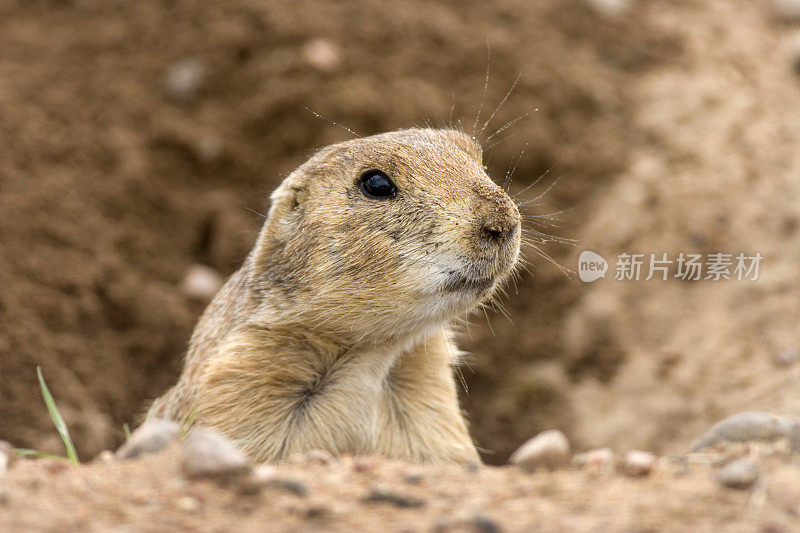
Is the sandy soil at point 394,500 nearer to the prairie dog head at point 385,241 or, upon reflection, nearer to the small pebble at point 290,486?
the small pebble at point 290,486

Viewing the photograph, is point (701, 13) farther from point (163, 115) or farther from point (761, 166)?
point (163, 115)

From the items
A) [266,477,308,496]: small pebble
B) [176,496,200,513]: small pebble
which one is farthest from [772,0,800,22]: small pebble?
[176,496,200,513]: small pebble

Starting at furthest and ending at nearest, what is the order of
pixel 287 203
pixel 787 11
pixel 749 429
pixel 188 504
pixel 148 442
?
pixel 787 11, pixel 287 203, pixel 749 429, pixel 148 442, pixel 188 504

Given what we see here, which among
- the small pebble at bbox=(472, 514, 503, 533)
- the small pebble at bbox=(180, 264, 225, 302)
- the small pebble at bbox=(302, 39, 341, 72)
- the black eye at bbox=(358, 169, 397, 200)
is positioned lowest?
the small pebble at bbox=(472, 514, 503, 533)

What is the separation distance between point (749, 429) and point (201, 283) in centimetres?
634

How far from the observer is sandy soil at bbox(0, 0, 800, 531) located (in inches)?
333

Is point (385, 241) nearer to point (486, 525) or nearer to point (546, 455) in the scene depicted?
point (546, 455)

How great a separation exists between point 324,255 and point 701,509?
2.55 m

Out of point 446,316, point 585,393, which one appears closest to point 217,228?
point 585,393

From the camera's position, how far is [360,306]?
4.97m

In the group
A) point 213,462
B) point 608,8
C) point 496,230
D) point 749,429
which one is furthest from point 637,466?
point 608,8

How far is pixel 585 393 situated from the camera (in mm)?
9031

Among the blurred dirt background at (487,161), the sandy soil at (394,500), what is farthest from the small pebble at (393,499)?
the blurred dirt background at (487,161)

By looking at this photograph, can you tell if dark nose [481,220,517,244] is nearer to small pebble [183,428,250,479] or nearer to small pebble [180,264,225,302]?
small pebble [183,428,250,479]
